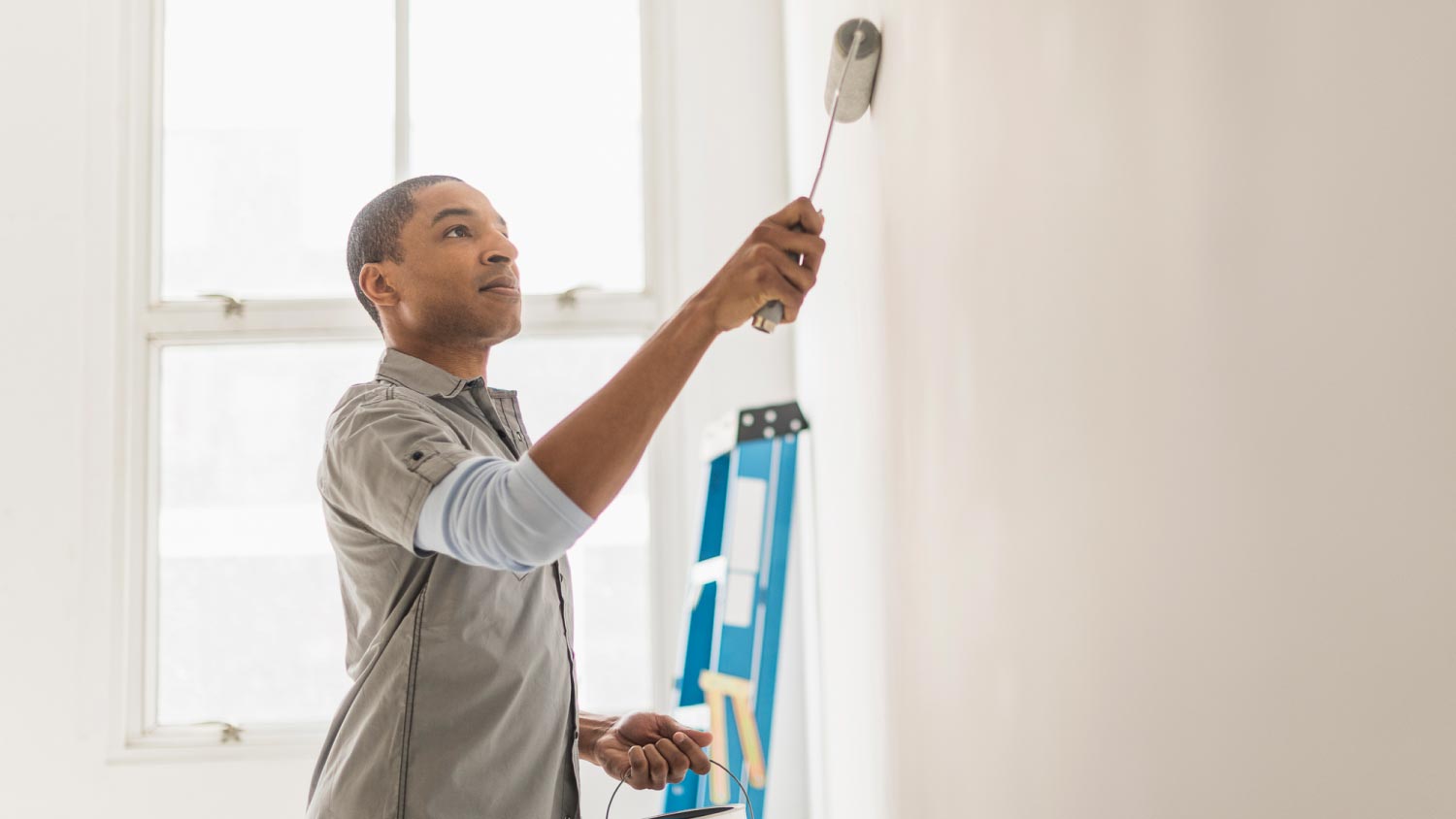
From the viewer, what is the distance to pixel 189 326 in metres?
3.11

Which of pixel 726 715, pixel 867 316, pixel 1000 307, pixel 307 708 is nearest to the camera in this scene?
pixel 1000 307

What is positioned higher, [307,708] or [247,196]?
[247,196]

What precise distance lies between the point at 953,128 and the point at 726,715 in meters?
1.58

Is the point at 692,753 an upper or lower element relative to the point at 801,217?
lower

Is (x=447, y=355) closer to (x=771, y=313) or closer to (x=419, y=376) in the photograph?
(x=419, y=376)

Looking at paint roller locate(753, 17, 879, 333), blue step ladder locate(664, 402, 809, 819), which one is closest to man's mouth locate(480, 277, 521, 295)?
paint roller locate(753, 17, 879, 333)

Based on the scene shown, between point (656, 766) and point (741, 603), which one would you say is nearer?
point (656, 766)

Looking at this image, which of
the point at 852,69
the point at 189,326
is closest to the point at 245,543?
the point at 189,326

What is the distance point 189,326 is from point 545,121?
42.7 inches

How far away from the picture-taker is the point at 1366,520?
1.22 ft

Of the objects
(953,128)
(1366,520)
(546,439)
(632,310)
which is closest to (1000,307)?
(953,128)

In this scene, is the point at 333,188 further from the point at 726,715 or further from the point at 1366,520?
the point at 1366,520

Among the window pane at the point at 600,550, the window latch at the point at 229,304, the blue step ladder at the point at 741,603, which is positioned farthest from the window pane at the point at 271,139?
the blue step ladder at the point at 741,603

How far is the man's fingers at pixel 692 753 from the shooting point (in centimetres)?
127
